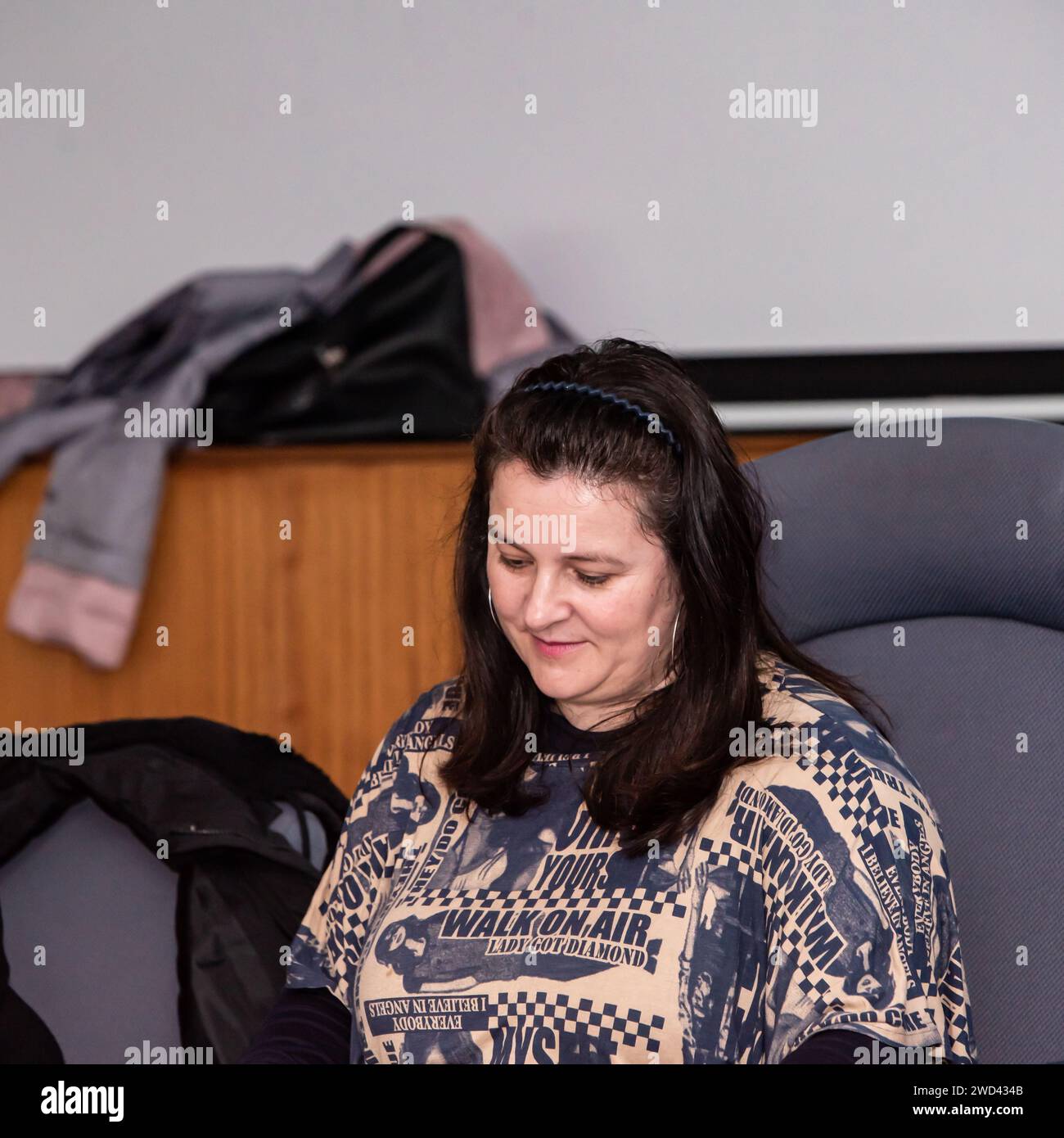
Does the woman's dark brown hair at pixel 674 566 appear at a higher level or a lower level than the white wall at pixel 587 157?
lower

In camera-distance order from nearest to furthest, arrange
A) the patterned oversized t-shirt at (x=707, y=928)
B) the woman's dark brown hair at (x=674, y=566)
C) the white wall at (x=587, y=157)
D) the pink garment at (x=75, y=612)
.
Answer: the patterned oversized t-shirt at (x=707, y=928), the woman's dark brown hair at (x=674, y=566), the pink garment at (x=75, y=612), the white wall at (x=587, y=157)

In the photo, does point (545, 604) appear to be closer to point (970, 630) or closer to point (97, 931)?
point (970, 630)

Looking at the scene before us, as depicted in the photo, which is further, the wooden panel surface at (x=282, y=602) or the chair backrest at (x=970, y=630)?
the wooden panel surface at (x=282, y=602)

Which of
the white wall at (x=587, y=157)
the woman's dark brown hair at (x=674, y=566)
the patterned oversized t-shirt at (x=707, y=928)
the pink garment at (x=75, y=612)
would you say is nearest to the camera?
the patterned oversized t-shirt at (x=707, y=928)

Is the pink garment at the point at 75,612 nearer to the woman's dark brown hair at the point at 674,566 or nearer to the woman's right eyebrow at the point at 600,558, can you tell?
the woman's dark brown hair at the point at 674,566

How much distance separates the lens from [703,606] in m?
1.22

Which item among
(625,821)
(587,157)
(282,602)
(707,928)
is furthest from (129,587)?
(707,928)

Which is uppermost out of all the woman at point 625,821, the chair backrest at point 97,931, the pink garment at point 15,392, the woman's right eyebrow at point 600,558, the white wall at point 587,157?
the white wall at point 587,157

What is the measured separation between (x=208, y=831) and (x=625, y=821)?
608 mm

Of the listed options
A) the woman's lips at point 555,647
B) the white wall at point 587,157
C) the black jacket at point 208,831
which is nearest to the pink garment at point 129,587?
the white wall at point 587,157

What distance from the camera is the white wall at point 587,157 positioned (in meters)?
2.41

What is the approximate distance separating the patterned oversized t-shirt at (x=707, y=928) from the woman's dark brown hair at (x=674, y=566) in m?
0.03

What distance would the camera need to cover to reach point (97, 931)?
1600 millimetres
